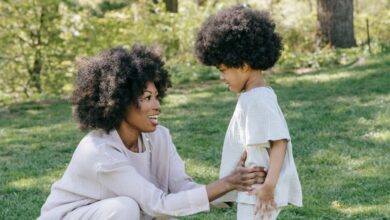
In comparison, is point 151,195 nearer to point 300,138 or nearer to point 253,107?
point 253,107

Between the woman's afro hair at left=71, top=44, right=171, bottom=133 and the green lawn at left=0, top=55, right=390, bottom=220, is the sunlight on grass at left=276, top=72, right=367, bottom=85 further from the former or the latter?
the woman's afro hair at left=71, top=44, right=171, bottom=133

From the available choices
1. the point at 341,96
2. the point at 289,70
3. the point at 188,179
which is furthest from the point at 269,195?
the point at 289,70

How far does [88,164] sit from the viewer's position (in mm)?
3473

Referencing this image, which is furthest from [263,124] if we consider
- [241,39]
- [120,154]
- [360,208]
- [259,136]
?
[360,208]

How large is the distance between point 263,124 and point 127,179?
650 millimetres

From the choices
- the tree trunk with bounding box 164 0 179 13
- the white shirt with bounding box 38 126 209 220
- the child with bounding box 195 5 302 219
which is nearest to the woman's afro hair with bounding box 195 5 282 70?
the child with bounding box 195 5 302 219

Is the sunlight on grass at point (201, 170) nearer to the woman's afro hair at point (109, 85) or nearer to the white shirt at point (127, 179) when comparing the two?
the white shirt at point (127, 179)

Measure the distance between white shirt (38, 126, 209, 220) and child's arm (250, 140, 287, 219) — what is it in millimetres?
236

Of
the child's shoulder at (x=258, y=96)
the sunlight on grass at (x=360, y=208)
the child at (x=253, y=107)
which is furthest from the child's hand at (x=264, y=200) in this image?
the sunlight on grass at (x=360, y=208)

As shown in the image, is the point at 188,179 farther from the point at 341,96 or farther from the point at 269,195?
the point at 341,96

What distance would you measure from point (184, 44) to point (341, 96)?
17.7 feet

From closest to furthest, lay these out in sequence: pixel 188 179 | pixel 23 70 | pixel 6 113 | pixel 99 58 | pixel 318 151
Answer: pixel 99 58, pixel 188 179, pixel 318 151, pixel 6 113, pixel 23 70

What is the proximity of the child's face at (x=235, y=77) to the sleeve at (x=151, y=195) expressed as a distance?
0.48m

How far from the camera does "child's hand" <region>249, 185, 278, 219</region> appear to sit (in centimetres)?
331
